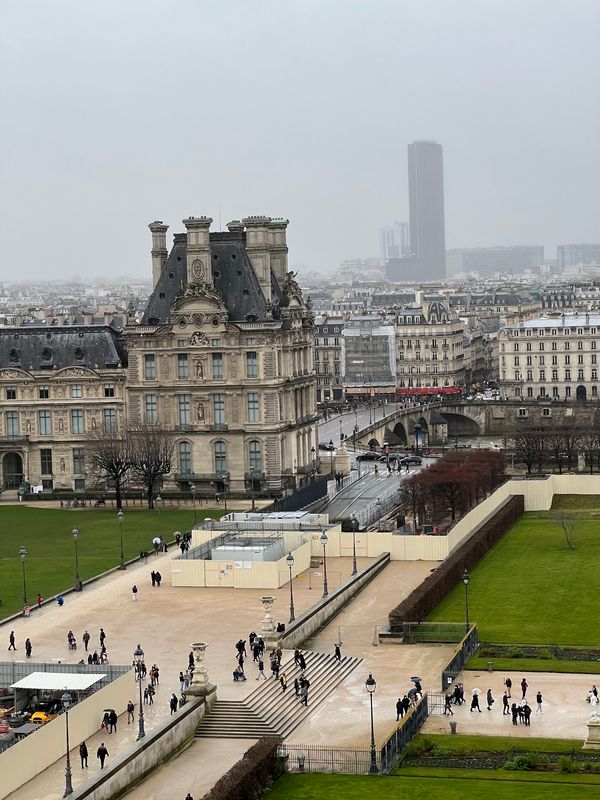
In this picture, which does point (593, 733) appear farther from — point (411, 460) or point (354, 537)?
point (411, 460)

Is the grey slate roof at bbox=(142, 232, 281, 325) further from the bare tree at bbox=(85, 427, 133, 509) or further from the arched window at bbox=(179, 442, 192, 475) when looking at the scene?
the arched window at bbox=(179, 442, 192, 475)

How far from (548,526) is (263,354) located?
22793 mm

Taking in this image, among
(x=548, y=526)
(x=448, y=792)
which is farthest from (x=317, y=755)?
(x=548, y=526)

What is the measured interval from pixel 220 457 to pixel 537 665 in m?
55.1

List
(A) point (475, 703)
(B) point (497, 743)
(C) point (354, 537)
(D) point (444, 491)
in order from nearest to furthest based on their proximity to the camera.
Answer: (B) point (497, 743), (A) point (475, 703), (C) point (354, 537), (D) point (444, 491)

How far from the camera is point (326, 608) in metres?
77.6

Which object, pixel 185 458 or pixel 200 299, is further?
pixel 185 458

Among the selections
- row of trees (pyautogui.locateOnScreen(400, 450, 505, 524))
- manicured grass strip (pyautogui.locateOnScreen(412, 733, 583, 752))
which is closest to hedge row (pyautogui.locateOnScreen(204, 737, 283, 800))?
manicured grass strip (pyautogui.locateOnScreen(412, 733, 583, 752))

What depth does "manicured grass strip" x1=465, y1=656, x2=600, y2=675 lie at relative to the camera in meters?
67.2

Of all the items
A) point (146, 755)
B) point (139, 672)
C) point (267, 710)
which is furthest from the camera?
point (139, 672)

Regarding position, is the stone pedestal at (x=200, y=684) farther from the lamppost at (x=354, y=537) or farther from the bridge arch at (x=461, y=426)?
the bridge arch at (x=461, y=426)

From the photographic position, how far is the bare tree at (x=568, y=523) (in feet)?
326

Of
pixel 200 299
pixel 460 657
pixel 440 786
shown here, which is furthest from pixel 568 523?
pixel 440 786

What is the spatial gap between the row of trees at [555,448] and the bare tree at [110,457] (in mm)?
31709
